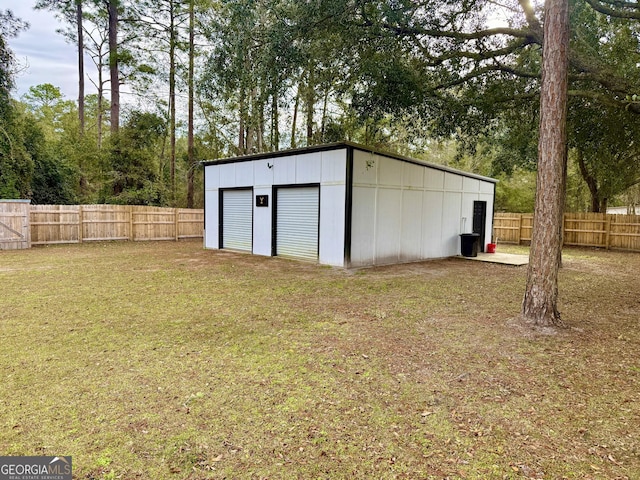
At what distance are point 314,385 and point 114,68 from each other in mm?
19695

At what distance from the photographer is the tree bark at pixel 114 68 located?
57.3 feet

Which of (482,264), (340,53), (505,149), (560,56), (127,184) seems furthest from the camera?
(127,184)

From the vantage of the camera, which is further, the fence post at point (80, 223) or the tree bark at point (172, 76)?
the tree bark at point (172, 76)

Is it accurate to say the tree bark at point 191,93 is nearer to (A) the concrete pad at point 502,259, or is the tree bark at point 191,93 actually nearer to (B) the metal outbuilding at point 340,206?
(B) the metal outbuilding at point 340,206

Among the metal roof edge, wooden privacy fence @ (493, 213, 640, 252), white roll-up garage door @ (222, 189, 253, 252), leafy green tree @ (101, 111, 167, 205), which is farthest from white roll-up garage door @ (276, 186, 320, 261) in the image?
leafy green tree @ (101, 111, 167, 205)

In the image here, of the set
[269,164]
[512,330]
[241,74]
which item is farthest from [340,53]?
[512,330]

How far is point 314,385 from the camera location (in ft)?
10.6

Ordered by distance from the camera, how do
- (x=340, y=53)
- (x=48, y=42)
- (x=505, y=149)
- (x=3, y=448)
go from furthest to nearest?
1. (x=48, y=42)
2. (x=505, y=149)
3. (x=340, y=53)
4. (x=3, y=448)

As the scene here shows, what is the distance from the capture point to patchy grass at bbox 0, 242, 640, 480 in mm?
2279

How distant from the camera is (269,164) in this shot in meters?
11.2

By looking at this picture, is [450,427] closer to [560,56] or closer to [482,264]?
[560,56]

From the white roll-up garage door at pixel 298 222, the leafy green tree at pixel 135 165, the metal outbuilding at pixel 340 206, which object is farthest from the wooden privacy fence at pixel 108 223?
the white roll-up garage door at pixel 298 222

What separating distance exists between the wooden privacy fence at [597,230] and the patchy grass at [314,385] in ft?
35.5

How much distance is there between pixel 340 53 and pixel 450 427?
7.69m
